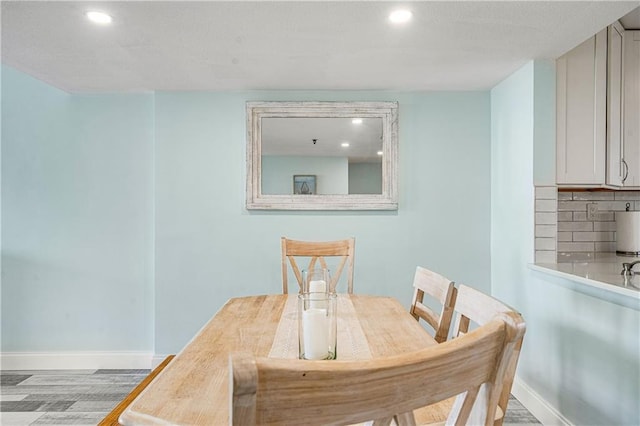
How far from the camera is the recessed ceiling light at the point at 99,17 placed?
6.51 ft

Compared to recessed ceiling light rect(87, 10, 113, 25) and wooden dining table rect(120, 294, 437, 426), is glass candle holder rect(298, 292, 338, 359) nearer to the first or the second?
wooden dining table rect(120, 294, 437, 426)

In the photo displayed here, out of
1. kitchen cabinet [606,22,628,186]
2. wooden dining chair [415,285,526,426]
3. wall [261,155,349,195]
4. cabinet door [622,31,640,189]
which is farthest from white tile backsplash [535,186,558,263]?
wooden dining chair [415,285,526,426]

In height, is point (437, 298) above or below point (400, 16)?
below

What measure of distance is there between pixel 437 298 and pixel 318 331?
696 millimetres

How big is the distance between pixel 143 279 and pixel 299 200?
4.54ft

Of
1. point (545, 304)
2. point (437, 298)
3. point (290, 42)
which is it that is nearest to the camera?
point (437, 298)

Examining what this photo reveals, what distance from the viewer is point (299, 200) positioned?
333cm

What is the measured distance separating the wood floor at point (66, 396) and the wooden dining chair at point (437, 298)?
44.5 inches

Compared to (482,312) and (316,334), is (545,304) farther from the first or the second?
(316,334)


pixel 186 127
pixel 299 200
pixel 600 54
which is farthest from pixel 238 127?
pixel 600 54

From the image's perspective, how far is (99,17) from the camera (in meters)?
2.03

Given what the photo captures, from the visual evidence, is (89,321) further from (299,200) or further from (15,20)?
(15,20)

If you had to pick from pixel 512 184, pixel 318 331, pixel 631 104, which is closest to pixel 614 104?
pixel 631 104

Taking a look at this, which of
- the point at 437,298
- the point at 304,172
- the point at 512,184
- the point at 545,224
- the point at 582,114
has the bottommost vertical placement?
the point at 437,298
